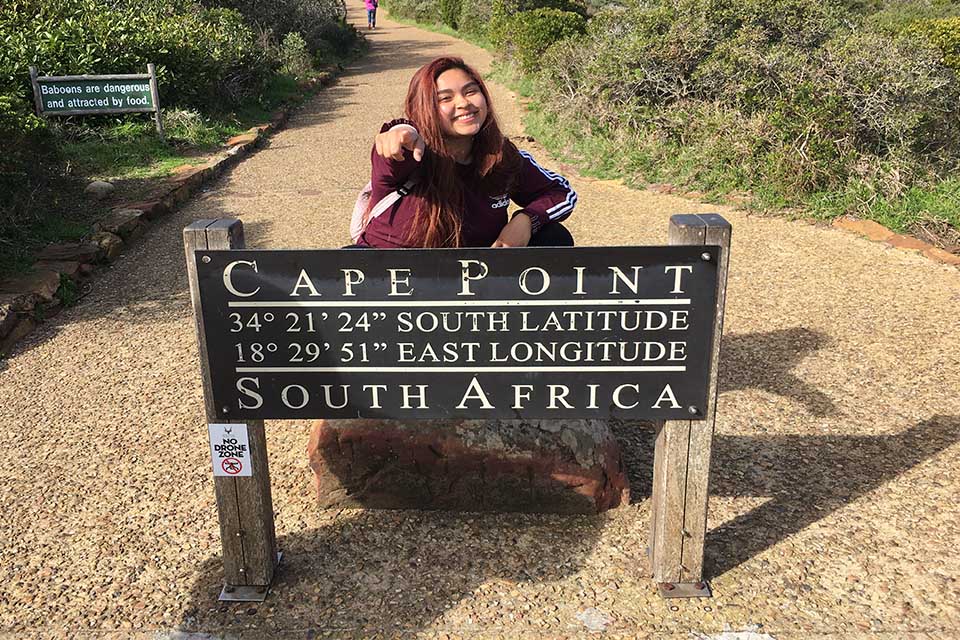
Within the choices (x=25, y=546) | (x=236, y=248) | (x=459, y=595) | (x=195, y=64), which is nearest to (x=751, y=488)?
(x=459, y=595)

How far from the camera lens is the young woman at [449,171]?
2283mm

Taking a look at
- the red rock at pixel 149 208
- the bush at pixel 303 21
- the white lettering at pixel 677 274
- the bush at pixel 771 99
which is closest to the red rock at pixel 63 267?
the red rock at pixel 149 208

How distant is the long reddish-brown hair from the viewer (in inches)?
91.0

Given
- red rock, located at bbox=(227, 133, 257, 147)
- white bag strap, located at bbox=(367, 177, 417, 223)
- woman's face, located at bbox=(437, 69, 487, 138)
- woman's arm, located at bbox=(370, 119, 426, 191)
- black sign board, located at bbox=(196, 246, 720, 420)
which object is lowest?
red rock, located at bbox=(227, 133, 257, 147)

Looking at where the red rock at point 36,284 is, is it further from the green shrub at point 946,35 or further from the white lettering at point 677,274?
the green shrub at point 946,35

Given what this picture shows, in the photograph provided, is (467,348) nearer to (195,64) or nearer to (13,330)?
(13,330)

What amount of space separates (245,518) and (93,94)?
7.47 m

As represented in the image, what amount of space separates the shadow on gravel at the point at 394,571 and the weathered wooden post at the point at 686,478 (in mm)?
306

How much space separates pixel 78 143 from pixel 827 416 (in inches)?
322

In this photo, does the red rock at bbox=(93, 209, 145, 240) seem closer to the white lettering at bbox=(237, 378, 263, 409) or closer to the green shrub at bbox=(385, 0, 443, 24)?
the white lettering at bbox=(237, 378, 263, 409)

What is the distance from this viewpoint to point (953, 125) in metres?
7.07

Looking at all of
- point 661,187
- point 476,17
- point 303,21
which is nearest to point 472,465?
point 661,187

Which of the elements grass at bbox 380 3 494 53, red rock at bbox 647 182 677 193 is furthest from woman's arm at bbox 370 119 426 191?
grass at bbox 380 3 494 53

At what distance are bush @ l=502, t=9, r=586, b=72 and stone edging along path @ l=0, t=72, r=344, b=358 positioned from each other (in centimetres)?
688
